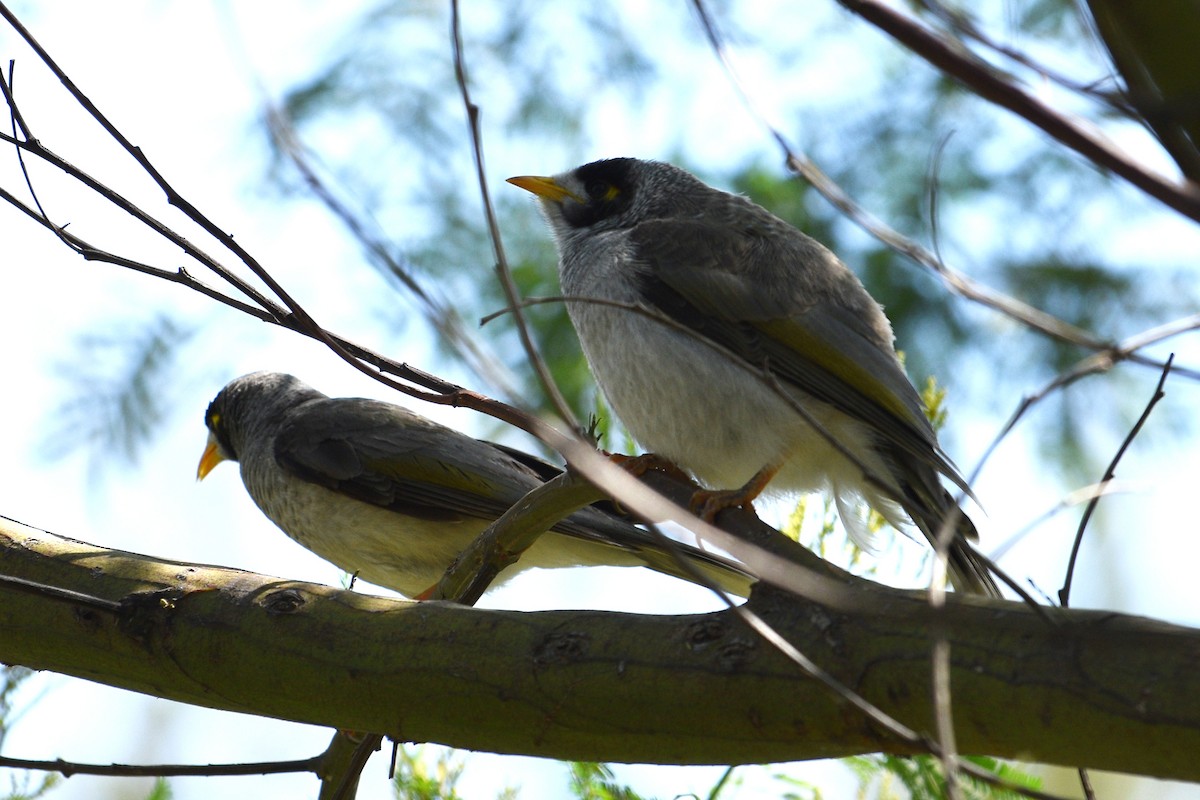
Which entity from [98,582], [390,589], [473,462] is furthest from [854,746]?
[390,589]

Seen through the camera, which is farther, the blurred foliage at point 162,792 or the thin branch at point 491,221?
the blurred foliage at point 162,792

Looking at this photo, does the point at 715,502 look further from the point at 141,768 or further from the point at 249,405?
the point at 249,405

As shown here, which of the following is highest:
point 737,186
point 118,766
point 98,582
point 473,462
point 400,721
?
point 737,186

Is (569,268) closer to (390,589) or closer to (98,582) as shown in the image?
(390,589)

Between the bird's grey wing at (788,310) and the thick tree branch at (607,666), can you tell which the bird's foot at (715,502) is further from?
the thick tree branch at (607,666)

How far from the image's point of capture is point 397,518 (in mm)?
5828

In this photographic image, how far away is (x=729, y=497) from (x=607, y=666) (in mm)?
1161

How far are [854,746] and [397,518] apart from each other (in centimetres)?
352

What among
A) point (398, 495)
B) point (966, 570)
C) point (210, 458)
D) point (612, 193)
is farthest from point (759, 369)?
point (210, 458)

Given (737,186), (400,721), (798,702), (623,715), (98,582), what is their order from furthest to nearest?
(737,186)
(98,582)
(400,721)
(623,715)
(798,702)

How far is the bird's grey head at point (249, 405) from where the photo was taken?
7.16 meters

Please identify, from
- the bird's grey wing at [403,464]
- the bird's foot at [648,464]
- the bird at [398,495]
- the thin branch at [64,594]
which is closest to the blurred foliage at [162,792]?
the thin branch at [64,594]

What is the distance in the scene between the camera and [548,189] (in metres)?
5.68

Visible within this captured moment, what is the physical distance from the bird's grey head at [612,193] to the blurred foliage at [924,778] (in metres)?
2.50
